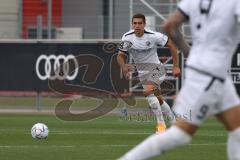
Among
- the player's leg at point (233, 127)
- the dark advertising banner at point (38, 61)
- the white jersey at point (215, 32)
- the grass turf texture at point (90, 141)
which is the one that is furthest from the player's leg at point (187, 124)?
the dark advertising banner at point (38, 61)

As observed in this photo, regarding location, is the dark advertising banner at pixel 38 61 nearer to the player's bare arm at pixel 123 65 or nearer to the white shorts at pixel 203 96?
the player's bare arm at pixel 123 65

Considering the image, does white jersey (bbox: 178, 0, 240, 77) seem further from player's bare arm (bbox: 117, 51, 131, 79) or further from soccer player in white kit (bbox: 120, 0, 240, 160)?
player's bare arm (bbox: 117, 51, 131, 79)

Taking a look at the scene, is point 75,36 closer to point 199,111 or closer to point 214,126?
point 214,126

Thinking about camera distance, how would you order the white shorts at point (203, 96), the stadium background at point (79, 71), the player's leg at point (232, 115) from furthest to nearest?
the stadium background at point (79, 71)
the player's leg at point (232, 115)
the white shorts at point (203, 96)

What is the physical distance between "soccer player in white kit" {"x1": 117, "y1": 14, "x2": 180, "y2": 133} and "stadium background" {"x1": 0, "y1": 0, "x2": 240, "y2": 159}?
2.47 ft

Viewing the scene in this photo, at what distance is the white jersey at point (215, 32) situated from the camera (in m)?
7.27

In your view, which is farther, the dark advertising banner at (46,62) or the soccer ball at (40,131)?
the dark advertising banner at (46,62)

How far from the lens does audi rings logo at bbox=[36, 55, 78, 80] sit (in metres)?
23.8

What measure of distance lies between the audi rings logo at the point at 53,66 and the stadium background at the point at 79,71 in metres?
0.10

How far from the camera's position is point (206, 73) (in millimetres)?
7262

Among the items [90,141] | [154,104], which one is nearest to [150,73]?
[154,104]

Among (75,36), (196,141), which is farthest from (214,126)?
(75,36)

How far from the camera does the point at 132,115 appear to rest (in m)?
21.7

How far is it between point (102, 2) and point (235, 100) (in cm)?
2415
